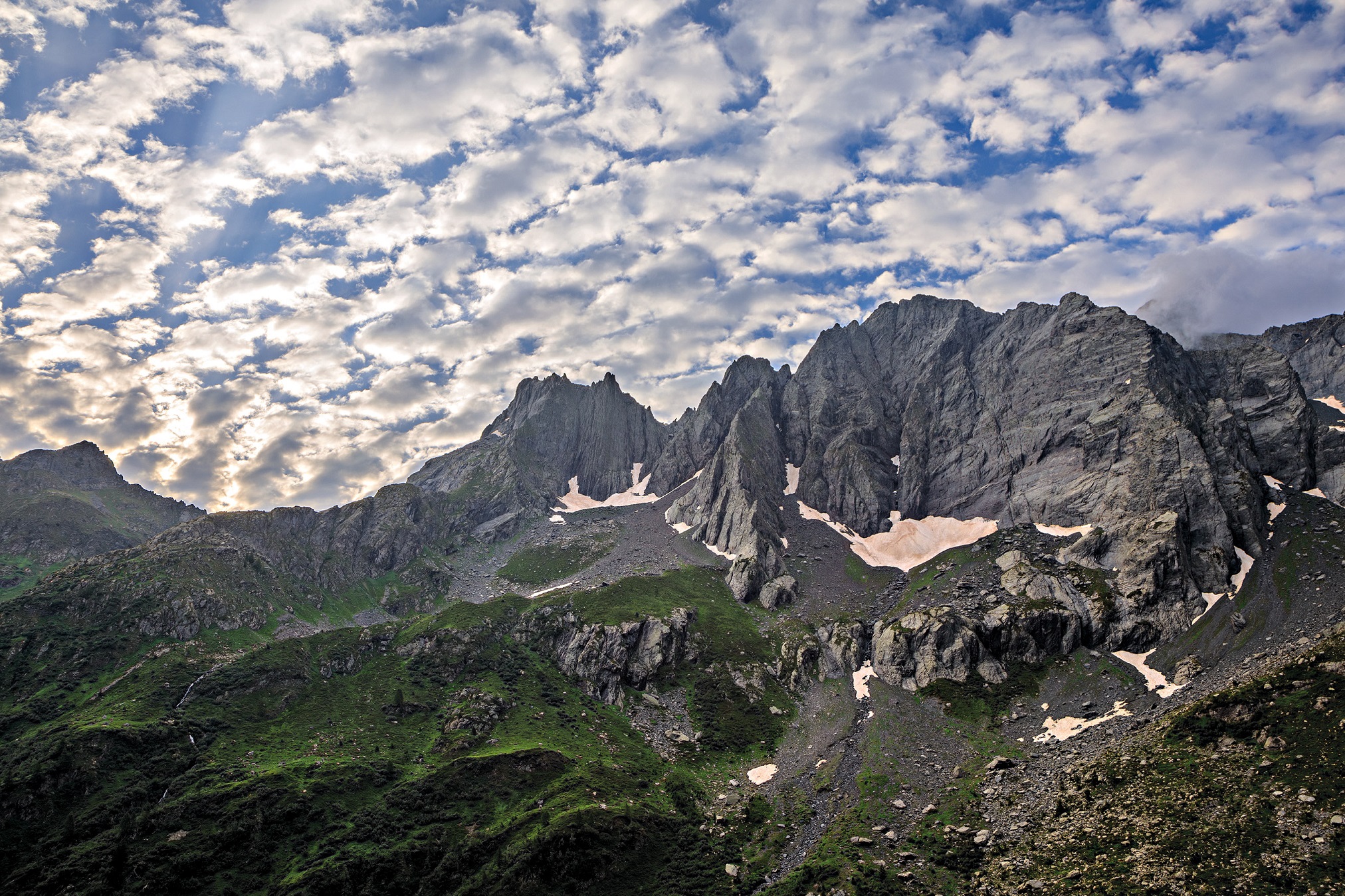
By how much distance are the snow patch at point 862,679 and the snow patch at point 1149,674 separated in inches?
2059

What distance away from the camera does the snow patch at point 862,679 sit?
141m

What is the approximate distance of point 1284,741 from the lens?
2734 inches

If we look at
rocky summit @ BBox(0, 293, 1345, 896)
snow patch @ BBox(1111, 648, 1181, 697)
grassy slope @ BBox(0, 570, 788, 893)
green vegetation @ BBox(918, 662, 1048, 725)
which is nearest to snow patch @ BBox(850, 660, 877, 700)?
rocky summit @ BBox(0, 293, 1345, 896)

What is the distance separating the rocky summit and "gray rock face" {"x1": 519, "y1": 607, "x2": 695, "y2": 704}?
0.85 metres

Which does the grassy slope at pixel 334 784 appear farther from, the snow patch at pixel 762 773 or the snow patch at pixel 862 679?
the snow patch at pixel 862 679

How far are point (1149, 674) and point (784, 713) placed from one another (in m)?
76.0

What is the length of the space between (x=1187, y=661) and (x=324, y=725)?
178 metres

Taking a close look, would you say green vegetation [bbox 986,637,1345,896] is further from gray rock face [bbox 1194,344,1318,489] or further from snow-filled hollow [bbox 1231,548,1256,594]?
gray rock face [bbox 1194,344,1318,489]

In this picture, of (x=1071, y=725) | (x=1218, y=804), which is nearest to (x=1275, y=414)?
(x=1071, y=725)

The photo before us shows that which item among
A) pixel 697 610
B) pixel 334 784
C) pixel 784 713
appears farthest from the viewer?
pixel 697 610

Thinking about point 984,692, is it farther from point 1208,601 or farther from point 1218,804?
point 1218,804

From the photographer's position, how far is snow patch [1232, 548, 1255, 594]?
133250mm

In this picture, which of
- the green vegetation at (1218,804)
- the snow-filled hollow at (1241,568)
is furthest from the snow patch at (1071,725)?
the snow-filled hollow at (1241,568)

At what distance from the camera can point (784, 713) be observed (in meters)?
143
